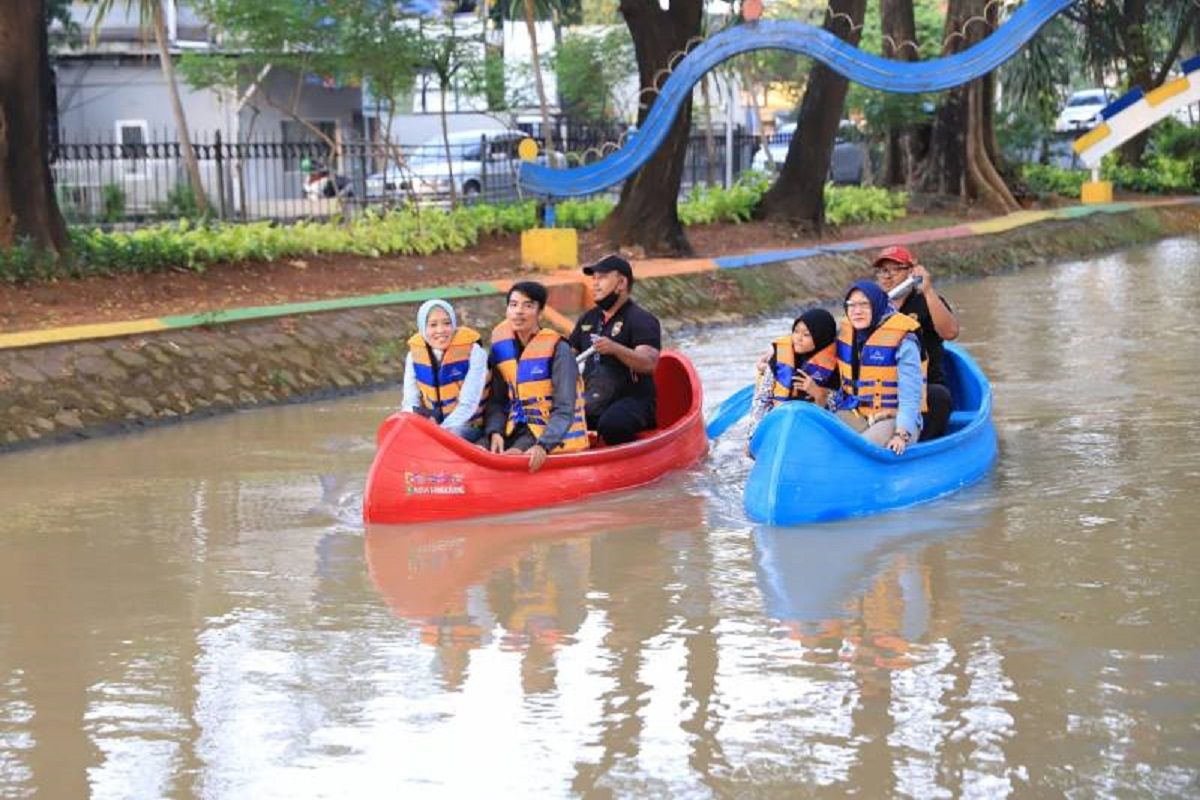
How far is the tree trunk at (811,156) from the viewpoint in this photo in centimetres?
2302

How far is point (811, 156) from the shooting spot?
913 inches

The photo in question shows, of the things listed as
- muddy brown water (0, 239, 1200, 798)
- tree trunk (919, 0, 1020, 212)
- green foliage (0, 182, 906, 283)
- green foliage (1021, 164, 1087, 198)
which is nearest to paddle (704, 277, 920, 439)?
muddy brown water (0, 239, 1200, 798)

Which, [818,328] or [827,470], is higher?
[818,328]

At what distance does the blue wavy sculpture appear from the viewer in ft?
62.3

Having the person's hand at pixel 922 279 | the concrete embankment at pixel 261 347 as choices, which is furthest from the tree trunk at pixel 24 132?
the person's hand at pixel 922 279

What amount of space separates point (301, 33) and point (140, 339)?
25.9 ft

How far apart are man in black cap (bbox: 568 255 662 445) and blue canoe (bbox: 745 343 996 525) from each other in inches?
44.5

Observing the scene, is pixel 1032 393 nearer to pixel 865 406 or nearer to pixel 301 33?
pixel 865 406

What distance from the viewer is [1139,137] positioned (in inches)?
1384

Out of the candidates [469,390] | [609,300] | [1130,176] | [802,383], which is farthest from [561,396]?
A: [1130,176]

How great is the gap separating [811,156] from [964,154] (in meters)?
5.55

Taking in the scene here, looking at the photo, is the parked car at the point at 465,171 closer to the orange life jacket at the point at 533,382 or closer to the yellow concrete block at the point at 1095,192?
the yellow concrete block at the point at 1095,192

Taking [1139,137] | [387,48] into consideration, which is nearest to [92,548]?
[387,48]

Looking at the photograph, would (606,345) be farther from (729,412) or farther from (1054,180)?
(1054,180)
